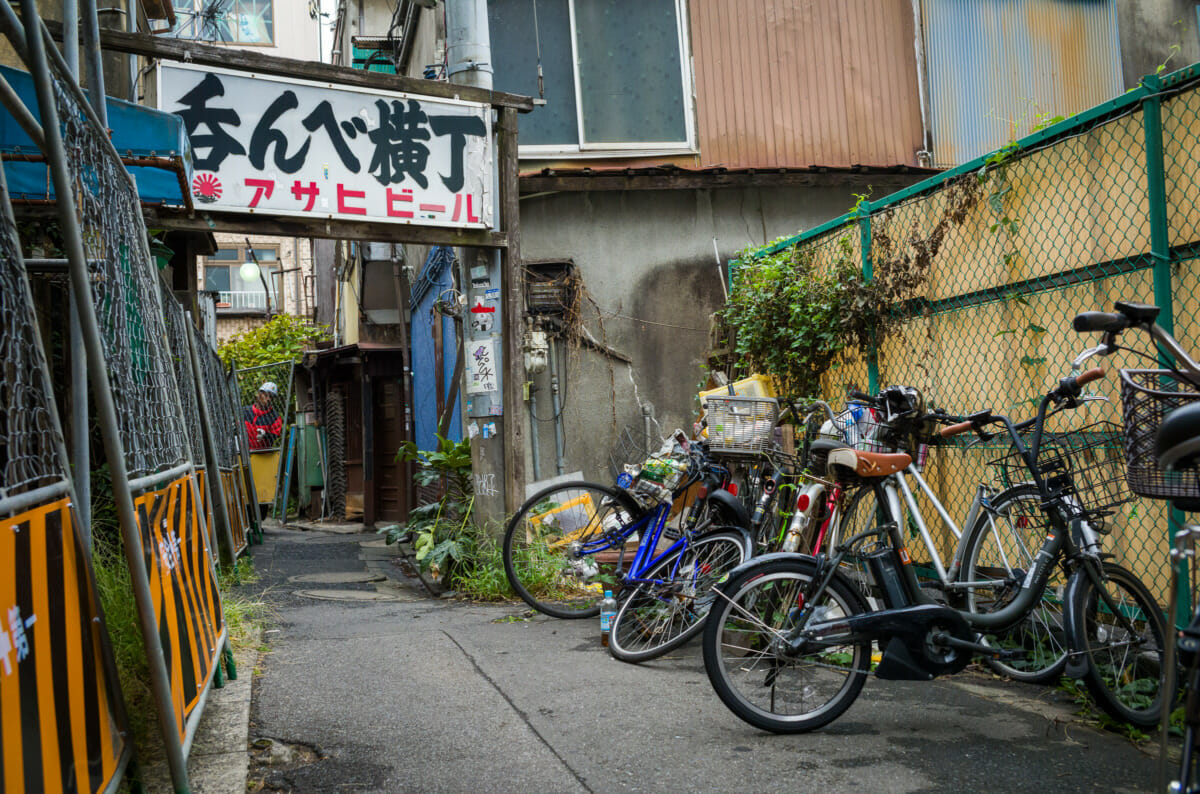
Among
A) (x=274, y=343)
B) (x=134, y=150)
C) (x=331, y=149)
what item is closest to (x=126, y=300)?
(x=134, y=150)

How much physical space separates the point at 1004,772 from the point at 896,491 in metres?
1.48

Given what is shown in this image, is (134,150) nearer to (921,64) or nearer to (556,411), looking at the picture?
(556,411)

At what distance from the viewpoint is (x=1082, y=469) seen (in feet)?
13.6

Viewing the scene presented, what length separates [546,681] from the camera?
476 cm

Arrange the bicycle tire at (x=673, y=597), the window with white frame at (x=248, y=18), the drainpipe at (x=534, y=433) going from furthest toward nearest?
the window with white frame at (x=248, y=18) → the drainpipe at (x=534, y=433) → the bicycle tire at (x=673, y=597)

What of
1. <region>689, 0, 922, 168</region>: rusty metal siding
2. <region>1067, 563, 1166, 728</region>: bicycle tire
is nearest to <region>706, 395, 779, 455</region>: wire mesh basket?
<region>1067, 563, 1166, 728</region>: bicycle tire

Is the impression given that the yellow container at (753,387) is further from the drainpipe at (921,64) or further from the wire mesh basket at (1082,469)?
the drainpipe at (921,64)

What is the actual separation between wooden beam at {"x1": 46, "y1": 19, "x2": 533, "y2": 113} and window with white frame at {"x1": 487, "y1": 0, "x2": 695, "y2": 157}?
Answer: 1.52 metres

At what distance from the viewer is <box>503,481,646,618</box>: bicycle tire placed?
6.28 m

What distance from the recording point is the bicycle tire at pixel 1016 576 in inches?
168

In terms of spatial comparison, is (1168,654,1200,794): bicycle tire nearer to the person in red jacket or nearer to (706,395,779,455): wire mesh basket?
(706,395,779,455): wire mesh basket

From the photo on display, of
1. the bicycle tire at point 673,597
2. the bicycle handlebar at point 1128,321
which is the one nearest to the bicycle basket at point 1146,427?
the bicycle handlebar at point 1128,321

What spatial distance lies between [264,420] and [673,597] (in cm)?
1447

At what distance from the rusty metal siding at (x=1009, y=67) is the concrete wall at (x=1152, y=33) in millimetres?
211
